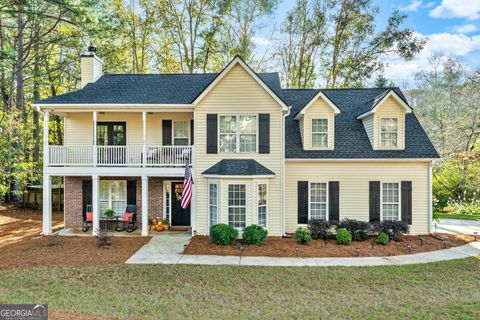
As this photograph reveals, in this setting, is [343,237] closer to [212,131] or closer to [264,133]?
[264,133]

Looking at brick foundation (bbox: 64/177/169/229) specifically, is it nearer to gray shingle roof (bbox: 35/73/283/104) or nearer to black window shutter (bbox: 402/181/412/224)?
gray shingle roof (bbox: 35/73/283/104)

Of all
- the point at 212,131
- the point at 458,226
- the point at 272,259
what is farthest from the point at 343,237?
the point at 458,226

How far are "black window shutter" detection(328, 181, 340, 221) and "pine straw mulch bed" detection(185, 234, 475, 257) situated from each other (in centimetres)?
157

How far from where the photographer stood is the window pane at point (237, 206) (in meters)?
12.3

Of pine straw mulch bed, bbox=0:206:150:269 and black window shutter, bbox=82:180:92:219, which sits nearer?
pine straw mulch bed, bbox=0:206:150:269

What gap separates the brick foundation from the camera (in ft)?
47.6

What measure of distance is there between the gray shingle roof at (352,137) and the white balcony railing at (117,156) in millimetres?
5220

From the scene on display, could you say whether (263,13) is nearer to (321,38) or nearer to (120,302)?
(321,38)

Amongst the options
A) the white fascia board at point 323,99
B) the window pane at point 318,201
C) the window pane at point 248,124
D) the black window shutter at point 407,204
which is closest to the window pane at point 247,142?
the window pane at point 248,124

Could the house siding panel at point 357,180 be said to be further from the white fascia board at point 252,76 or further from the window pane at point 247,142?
the white fascia board at point 252,76

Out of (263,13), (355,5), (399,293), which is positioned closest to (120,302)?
(399,293)

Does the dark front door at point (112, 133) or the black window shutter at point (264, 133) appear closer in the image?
the black window shutter at point (264, 133)

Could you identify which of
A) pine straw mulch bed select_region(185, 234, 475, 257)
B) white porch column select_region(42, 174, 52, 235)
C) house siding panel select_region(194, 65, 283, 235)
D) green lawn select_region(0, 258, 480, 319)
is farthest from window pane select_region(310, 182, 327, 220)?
white porch column select_region(42, 174, 52, 235)

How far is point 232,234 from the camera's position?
11594mm
